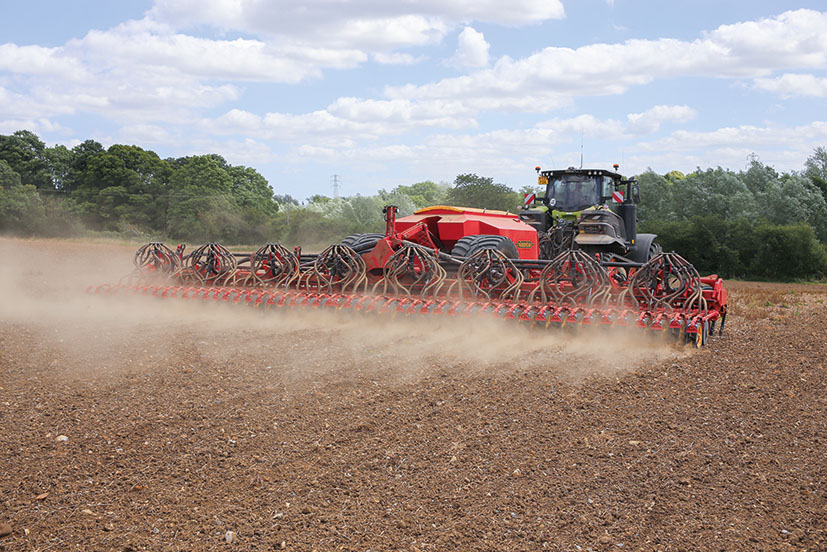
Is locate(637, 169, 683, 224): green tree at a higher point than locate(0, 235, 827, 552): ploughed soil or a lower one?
higher

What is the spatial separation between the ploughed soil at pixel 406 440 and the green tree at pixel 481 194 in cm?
2480

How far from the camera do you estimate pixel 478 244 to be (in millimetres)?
8664

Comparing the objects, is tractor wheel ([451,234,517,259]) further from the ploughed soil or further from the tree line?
the tree line

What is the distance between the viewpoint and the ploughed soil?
323 cm

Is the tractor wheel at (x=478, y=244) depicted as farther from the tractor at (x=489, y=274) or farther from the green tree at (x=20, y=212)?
the green tree at (x=20, y=212)

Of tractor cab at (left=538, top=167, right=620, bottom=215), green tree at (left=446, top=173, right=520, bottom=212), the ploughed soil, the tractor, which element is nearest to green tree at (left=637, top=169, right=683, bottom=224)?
green tree at (left=446, top=173, right=520, bottom=212)

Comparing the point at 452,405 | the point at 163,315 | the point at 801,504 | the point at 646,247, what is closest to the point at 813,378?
the point at 801,504

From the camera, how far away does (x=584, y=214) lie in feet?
32.1

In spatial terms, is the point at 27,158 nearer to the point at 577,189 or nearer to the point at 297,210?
the point at 297,210

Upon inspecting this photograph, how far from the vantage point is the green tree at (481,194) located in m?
31.9

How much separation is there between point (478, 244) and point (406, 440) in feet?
15.5

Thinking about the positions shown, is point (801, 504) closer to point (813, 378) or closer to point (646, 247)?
point (813, 378)

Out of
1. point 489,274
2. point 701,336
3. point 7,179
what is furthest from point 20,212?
point 701,336

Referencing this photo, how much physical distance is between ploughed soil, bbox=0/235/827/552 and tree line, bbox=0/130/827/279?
1447 centimetres
